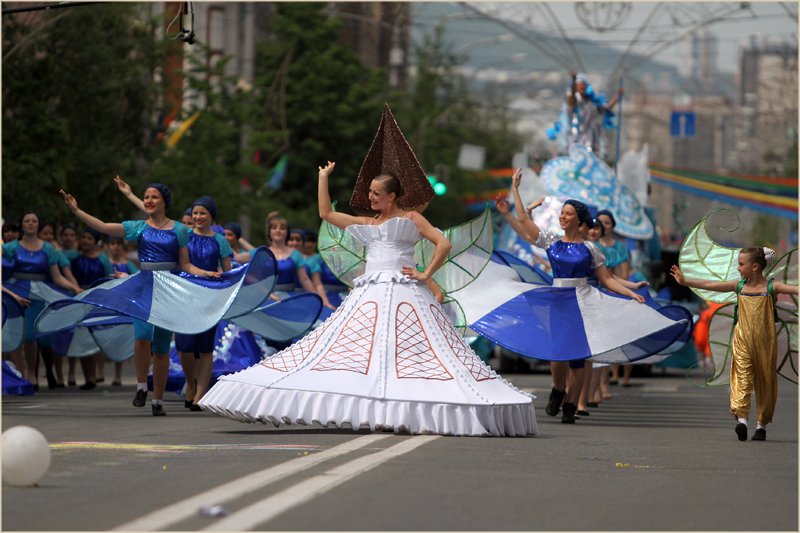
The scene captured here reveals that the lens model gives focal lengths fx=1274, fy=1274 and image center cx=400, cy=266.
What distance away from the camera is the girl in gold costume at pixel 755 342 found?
9750 millimetres

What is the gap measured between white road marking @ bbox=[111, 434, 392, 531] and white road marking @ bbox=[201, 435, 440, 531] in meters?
0.18

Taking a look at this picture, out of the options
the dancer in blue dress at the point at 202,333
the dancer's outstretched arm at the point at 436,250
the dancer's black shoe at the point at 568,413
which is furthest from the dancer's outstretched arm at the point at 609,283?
the dancer in blue dress at the point at 202,333

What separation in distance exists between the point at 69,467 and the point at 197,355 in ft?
14.6

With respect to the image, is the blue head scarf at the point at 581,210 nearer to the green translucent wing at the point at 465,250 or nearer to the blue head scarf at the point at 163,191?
the green translucent wing at the point at 465,250

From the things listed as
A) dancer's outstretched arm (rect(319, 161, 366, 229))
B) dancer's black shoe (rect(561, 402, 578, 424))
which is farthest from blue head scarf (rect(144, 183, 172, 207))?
dancer's black shoe (rect(561, 402, 578, 424))

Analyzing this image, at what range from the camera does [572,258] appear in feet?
36.5

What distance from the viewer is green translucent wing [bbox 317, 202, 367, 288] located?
10.6 m

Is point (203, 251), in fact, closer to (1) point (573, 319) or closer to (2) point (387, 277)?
(2) point (387, 277)

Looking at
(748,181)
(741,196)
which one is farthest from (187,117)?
(748,181)

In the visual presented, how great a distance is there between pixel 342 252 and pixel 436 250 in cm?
160

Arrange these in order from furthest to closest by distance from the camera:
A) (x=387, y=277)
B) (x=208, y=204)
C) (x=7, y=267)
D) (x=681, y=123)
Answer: (x=681, y=123) < (x=7, y=267) < (x=208, y=204) < (x=387, y=277)

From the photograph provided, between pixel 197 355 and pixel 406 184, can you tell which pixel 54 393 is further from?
pixel 406 184

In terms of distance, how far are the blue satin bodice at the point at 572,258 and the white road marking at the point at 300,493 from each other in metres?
3.80

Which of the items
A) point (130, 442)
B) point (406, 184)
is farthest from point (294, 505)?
point (406, 184)
